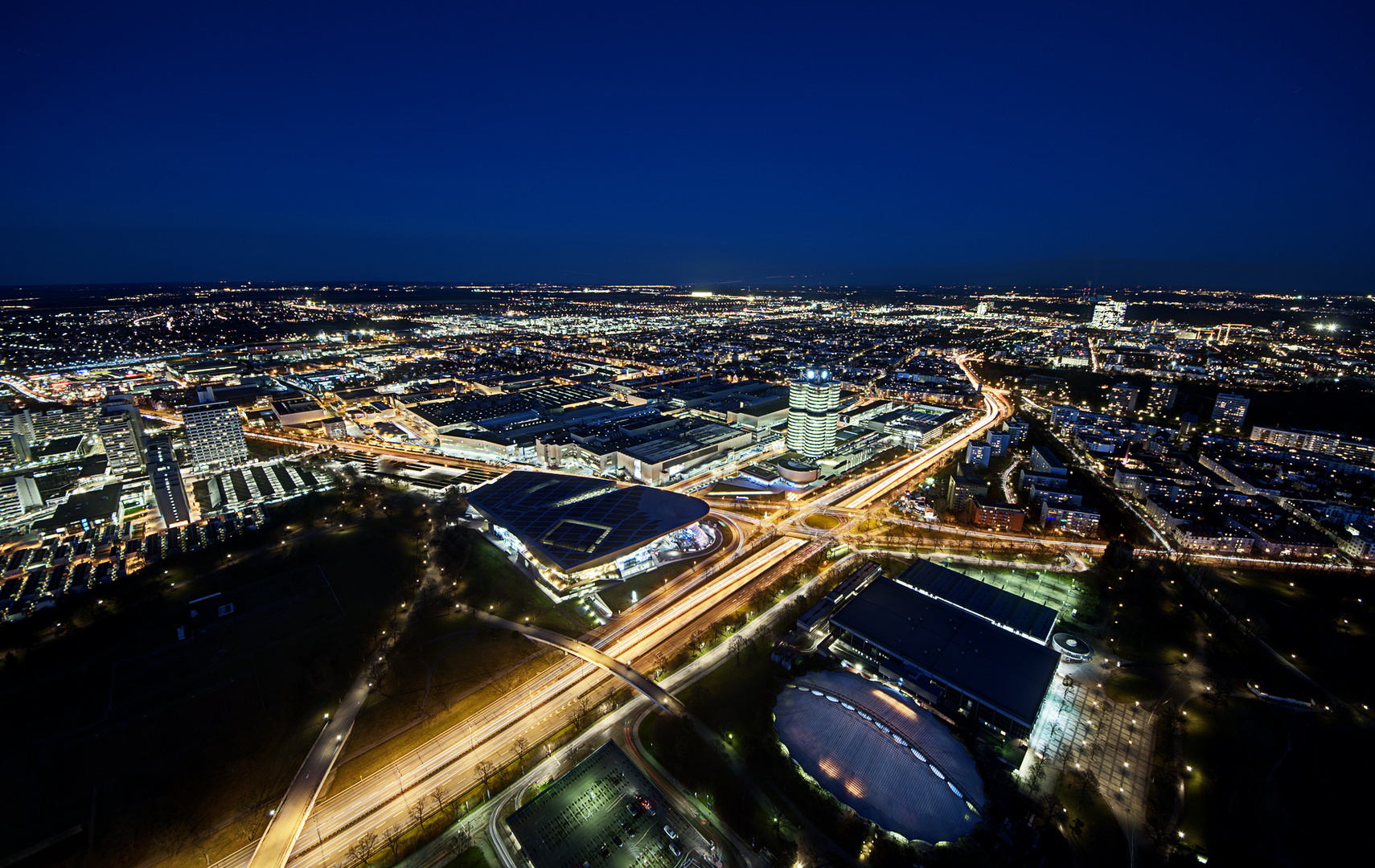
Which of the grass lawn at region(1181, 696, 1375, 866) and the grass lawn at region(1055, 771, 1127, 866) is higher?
the grass lawn at region(1181, 696, 1375, 866)

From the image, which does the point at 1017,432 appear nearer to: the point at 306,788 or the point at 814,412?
the point at 814,412

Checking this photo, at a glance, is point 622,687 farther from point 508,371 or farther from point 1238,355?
point 1238,355

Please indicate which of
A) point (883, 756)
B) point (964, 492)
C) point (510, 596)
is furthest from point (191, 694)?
point (964, 492)

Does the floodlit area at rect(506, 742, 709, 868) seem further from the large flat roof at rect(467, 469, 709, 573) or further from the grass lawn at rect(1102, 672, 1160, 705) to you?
the grass lawn at rect(1102, 672, 1160, 705)

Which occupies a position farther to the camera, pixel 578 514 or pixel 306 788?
pixel 578 514

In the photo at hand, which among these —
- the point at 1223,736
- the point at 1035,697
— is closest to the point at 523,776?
the point at 1035,697

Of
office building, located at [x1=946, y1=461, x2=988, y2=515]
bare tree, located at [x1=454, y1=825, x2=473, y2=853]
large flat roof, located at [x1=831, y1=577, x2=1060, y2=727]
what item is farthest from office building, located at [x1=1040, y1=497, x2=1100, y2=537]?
bare tree, located at [x1=454, y1=825, x2=473, y2=853]

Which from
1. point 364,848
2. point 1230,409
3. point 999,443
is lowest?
point 364,848
